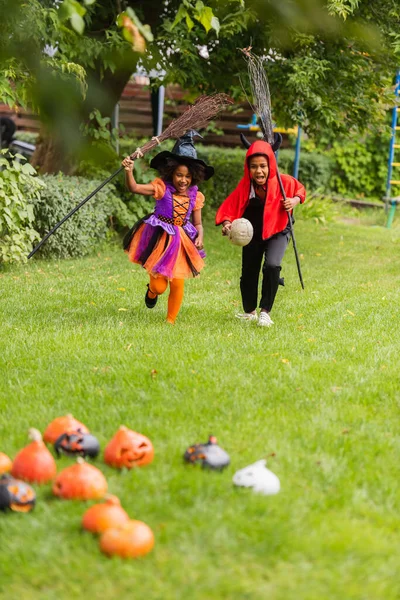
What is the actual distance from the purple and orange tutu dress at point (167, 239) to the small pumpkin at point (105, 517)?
331cm

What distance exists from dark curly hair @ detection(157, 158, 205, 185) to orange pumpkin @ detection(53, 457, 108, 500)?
10.9ft

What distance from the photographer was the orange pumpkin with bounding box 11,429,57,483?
3.03 meters

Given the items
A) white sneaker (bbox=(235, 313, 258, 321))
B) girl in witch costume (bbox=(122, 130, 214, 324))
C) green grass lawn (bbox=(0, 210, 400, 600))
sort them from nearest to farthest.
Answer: green grass lawn (bbox=(0, 210, 400, 600))
girl in witch costume (bbox=(122, 130, 214, 324))
white sneaker (bbox=(235, 313, 258, 321))

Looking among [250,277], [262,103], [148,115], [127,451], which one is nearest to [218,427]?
[127,451]

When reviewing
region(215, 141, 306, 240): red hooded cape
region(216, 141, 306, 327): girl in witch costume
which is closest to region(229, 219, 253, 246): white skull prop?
region(216, 141, 306, 327): girl in witch costume

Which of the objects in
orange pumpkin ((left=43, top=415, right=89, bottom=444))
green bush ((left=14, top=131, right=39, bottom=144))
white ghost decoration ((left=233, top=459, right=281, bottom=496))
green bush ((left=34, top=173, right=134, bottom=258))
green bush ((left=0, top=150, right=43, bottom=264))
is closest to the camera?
white ghost decoration ((left=233, top=459, right=281, bottom=496))

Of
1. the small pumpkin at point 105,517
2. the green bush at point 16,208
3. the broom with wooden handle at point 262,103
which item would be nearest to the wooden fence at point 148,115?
the green bush at point 16,208

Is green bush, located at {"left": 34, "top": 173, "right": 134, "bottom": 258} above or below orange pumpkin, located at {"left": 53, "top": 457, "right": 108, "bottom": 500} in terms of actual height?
above

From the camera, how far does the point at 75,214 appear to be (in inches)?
369

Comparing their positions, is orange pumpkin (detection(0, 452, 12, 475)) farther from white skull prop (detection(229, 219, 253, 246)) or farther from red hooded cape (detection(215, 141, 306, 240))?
red hooded cape (detection(215, 141, 306, 240))

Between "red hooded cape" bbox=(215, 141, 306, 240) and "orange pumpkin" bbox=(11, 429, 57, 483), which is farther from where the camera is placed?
"red hooded cape" bbox=(215, 141, 306, 240)

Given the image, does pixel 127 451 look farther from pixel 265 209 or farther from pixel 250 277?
pixel 250 277

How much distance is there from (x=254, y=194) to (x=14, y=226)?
3.15 meters

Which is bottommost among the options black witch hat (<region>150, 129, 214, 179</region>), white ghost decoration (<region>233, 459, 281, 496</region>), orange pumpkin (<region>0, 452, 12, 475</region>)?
orange pumpkin (<region>0, 452, 12, 475</region>)
